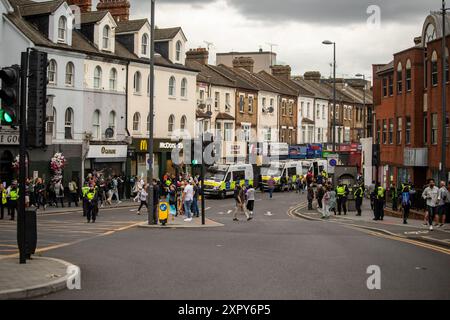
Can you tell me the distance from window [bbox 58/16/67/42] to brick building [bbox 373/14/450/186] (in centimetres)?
2078

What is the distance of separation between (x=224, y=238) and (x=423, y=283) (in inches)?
370

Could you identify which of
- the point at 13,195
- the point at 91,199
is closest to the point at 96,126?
the point at 13,195

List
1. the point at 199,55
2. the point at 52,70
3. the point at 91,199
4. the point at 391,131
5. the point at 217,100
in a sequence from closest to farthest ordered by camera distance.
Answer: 1. the point at 91,199
2. the point at 52,70
3. the point at 391,131
4. the point at 217,100
5. the point at 199,55

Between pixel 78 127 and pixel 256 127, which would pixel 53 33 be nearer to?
pixel 78 127

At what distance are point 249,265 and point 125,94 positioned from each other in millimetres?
35369

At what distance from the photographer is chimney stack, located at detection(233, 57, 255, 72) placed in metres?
74.0

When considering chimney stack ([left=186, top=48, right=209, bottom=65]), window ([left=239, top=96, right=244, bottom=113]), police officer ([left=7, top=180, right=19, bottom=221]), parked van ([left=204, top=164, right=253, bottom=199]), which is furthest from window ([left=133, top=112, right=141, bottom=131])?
police officer ([left=7, top=180, right=19, bottom=221])

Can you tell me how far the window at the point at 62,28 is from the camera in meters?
43.1

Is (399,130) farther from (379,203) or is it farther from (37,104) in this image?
(37,104)

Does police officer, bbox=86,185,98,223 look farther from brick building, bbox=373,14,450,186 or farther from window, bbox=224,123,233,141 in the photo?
window, bbox=224,123,233,141

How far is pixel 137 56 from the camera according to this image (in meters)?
50.6

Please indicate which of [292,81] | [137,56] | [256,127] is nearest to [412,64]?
[137,56]

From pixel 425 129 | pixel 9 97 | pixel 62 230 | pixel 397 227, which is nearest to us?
pixel 9 97

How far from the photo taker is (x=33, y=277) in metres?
12.6
